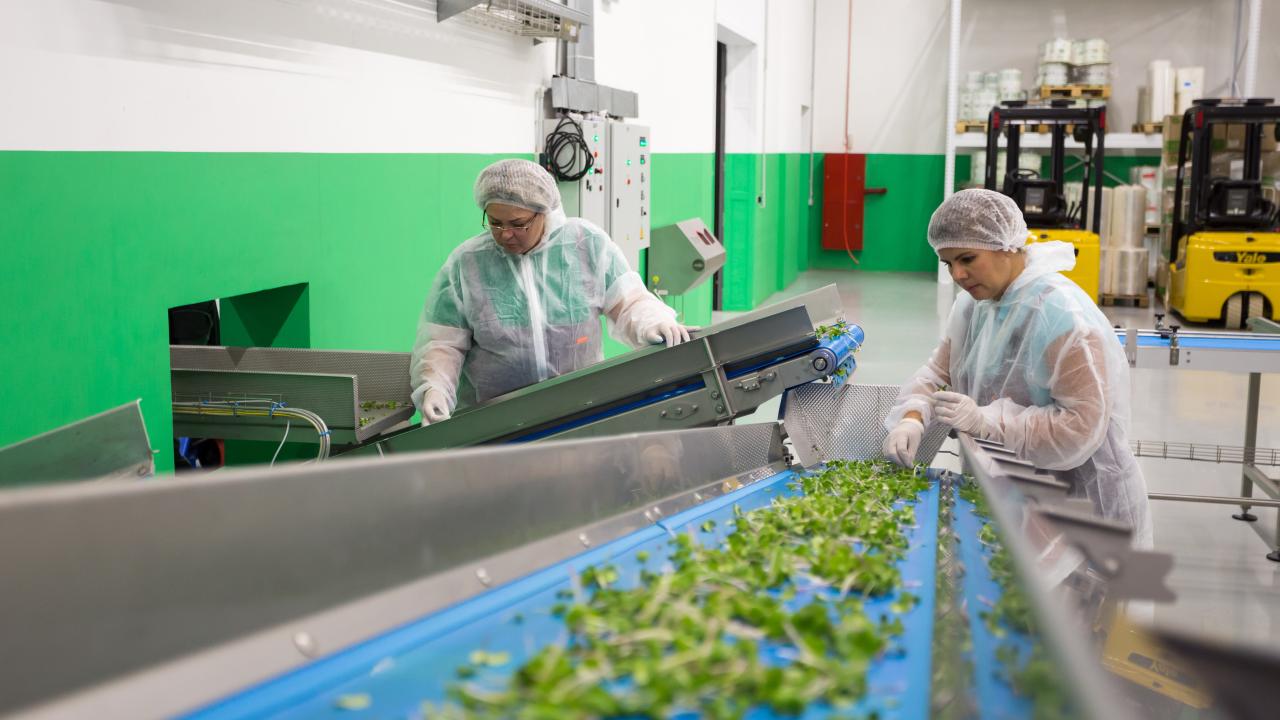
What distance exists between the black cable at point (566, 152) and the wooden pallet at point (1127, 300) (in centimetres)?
644

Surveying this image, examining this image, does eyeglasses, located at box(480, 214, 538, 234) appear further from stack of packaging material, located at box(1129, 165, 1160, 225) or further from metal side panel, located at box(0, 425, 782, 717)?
stack of packaging material, located at box(1129, 165, 1160, 225)

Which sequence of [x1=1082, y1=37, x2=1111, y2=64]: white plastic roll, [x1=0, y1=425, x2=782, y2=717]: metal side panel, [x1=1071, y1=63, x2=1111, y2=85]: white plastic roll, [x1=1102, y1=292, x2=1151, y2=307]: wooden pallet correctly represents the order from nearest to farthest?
[x1=0, y1=425, x2=782, y2=717]: metal side panel
[x1=1102, y1=292, x2=1151, y2=307]: wooden pallet
[x1=1082, y1=37, x2=1111, y2=64]: white plastic roll
[x1=1071, y1=63, x2=1111, y2=85]: white plastic roll

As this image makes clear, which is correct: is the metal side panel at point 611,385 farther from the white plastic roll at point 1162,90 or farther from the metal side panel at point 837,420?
the white plastic roll at point 1162,90

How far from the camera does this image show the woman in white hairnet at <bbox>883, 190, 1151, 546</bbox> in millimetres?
2432

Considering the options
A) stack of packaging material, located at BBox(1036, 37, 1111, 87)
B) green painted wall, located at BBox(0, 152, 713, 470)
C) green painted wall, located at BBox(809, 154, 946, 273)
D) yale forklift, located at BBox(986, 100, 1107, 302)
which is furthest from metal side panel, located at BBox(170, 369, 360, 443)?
green painted wall, located at BBox(809, 154, 946, 273)

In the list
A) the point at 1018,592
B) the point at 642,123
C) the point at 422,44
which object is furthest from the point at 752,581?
the point at 642,123

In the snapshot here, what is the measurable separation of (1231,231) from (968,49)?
4686mm

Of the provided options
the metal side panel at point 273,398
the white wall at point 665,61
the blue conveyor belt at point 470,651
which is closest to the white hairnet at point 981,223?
the blue conveyor belt at point 470,651

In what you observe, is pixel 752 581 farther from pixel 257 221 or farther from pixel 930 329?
pixel 930 329

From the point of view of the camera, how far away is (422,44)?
4121 millimetres

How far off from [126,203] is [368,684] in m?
1.87

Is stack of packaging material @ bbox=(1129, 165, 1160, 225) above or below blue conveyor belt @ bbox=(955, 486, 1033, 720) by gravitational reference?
above

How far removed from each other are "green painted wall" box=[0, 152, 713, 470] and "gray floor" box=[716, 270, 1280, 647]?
8.12 ft

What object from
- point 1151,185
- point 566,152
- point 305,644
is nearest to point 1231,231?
point 1151,185
